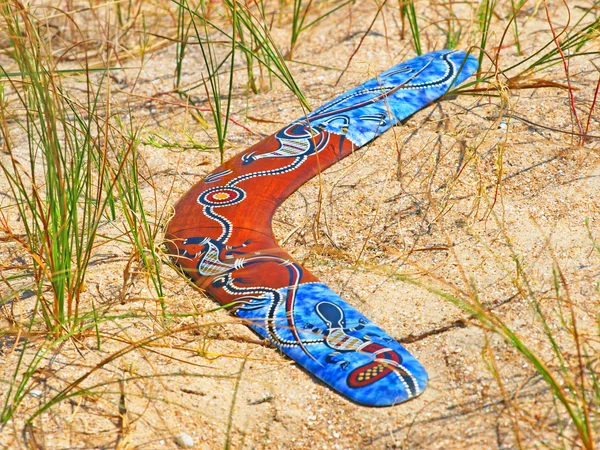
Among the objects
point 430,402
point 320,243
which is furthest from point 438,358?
point 320,243

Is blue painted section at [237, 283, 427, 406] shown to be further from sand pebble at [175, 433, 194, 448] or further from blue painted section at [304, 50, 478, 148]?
blue painted section at [304, 50, 478, 148]

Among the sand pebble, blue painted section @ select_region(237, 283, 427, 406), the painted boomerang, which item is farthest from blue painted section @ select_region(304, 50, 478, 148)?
the sand pebble

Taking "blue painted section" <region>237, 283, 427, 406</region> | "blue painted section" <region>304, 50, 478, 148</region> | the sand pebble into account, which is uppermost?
"blue painted section" <region>304, 50, 478, 148</region>

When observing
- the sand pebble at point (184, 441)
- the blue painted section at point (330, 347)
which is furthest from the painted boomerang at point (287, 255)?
the sand pebble at point (184, 441)

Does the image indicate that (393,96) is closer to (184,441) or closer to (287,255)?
(287,255)

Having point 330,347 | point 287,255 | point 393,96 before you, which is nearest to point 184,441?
point 330,347

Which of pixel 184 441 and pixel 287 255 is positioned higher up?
pixel 287 255

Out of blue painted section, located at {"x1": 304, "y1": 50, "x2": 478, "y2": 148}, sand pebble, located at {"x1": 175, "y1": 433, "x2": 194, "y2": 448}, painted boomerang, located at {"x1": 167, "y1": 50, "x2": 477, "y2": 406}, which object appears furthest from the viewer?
blue painted section, located at {"x1": 304, "y1": 50, "x2": 478, "y2": 148}

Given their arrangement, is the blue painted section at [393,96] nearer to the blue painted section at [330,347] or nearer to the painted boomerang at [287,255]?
the painted boomerang at [287,255]
